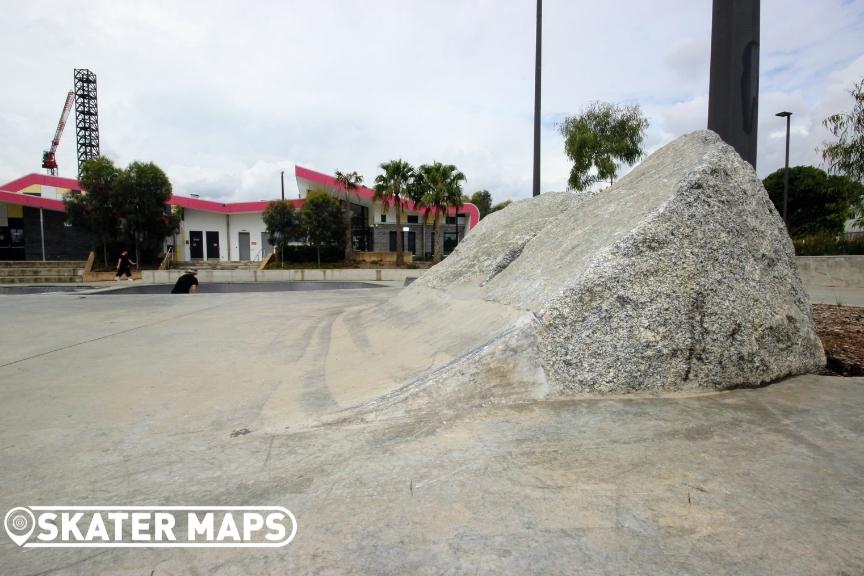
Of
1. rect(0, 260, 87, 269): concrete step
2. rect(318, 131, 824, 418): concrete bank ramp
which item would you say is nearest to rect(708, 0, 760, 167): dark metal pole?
rect(318, 131, 824, 418): concrete bank ramp

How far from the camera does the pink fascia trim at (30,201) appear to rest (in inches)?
1220

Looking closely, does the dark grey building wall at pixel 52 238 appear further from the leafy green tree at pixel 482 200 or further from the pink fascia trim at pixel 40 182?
the leafy green tree at pixel 482 200

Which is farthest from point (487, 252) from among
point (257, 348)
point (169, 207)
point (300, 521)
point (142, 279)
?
point (169, 207)

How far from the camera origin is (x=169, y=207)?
31.4m

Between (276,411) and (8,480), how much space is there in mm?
1396

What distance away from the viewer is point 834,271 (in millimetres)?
12719

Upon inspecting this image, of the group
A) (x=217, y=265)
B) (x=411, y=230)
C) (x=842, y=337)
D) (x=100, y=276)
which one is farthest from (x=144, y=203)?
(x=842, y=337)

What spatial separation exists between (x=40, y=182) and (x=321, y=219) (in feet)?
70.7

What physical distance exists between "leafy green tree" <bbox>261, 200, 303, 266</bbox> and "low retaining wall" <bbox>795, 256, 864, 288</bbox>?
27769 mm

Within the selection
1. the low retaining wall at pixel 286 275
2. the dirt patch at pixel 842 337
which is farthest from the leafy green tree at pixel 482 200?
the dirt patch at pixel 842 337

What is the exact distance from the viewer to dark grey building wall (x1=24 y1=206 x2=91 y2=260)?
107 feet

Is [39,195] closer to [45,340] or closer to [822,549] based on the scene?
[45,340]

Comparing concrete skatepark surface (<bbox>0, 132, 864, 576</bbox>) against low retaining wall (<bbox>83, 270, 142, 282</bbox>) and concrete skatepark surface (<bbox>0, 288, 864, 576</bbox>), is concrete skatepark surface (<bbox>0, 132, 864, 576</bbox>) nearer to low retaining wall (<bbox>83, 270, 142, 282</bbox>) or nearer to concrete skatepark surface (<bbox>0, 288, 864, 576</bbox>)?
concrete skatepark surface (<bbox>0, 288, 864, 576</bbox>)

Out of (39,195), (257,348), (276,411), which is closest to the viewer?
(276,411)
